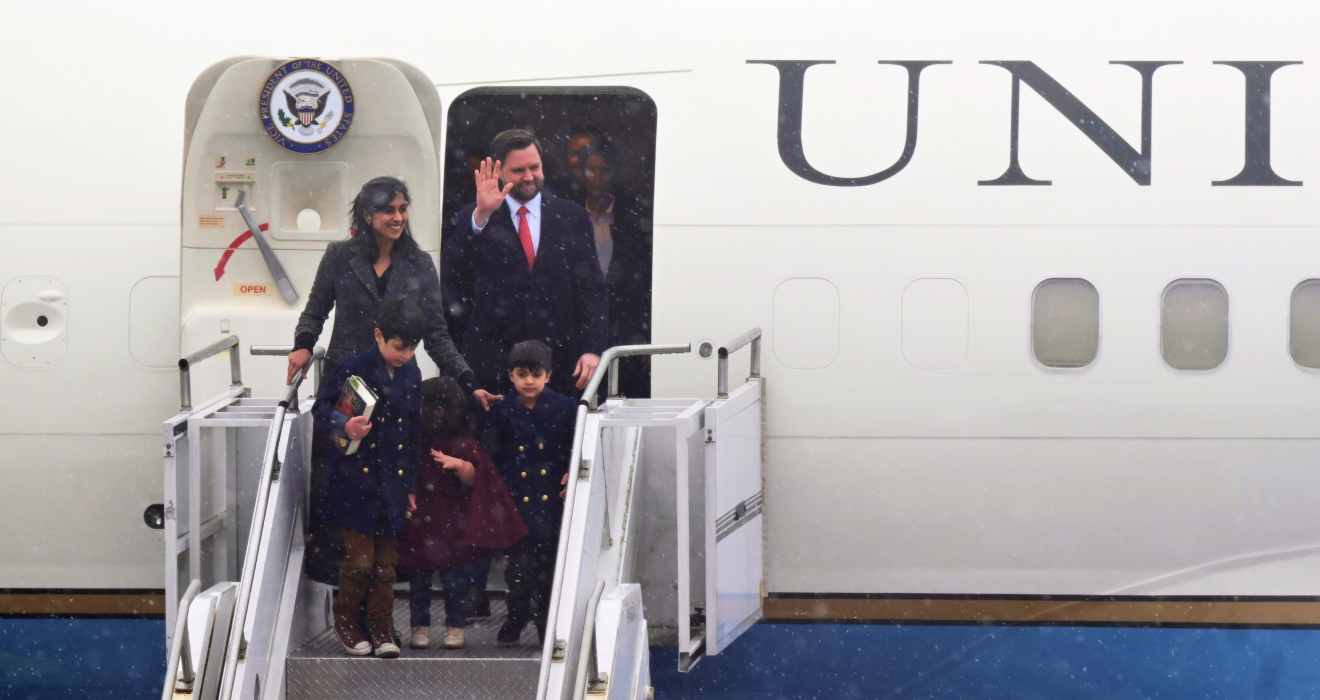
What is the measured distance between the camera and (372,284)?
4762 mm

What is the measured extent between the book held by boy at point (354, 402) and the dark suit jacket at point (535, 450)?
52 centimetres

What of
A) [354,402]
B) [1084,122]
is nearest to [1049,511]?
[1084,122]

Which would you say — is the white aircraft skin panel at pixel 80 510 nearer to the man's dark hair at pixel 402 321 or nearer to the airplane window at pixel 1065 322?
the man's dark hair at pixel 402 321

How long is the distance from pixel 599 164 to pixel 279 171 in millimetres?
1475

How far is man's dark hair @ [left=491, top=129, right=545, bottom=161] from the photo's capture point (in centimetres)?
498

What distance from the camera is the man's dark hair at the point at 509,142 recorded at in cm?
498

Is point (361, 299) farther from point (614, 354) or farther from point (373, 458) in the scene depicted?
point (614, 354)

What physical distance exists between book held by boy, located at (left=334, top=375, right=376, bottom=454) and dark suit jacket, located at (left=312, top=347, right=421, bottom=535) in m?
0.03

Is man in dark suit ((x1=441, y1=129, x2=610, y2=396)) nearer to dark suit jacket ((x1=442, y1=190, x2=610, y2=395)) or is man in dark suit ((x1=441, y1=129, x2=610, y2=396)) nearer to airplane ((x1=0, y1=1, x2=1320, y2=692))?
dark suit jacket ((x1=442, y1=190, x2=610, y2=395))

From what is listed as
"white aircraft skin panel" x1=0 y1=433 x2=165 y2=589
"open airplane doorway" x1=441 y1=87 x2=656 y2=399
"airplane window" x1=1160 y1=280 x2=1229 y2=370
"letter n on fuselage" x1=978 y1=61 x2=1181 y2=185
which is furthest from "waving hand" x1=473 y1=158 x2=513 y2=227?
"airplane window" x1=1160 y1=280 x2=1229 y2=370

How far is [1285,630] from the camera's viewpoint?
17.1 ft

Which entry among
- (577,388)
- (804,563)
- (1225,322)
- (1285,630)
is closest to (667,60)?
(577,388)

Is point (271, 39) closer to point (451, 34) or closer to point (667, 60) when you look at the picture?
point (451, 34)

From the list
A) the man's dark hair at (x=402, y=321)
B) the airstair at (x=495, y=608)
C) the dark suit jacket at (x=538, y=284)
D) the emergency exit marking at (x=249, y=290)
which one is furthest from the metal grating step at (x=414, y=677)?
the emergency exit marking at (x=249, y=290)
